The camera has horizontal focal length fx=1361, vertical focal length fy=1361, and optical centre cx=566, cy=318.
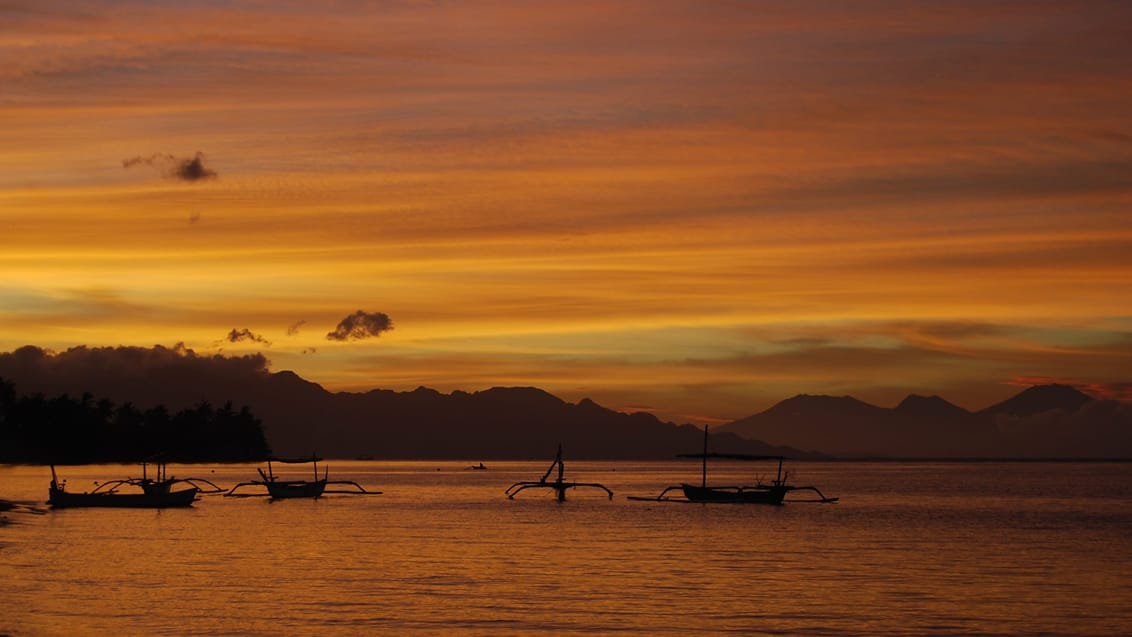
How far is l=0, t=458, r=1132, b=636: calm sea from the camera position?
163ft

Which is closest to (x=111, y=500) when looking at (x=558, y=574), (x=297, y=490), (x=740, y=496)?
(x=297, y=490)

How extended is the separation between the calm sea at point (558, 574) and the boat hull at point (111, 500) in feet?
9.14

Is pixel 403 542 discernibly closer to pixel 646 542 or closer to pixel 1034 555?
pixel 646 542

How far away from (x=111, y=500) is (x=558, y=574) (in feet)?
237

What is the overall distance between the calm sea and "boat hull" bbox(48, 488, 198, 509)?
9.14ft

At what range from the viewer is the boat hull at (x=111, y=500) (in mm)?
122625

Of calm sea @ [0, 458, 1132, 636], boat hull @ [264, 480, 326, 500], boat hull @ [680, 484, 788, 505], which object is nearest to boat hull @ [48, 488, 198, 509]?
calm sea @ [0, 458, 1132, 636]

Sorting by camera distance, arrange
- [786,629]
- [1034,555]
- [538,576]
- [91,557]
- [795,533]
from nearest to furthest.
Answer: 1. [786,629]
2. [538,576]
3. [91,557]
4. [1034,555]
5. [795,533]

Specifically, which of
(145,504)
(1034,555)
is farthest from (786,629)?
(145,504)

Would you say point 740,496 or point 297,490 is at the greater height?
point 740,496

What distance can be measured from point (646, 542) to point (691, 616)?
36.9 meters

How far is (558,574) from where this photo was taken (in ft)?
218

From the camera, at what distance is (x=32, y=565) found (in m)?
68.1

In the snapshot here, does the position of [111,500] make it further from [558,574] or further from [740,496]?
[558,574]
